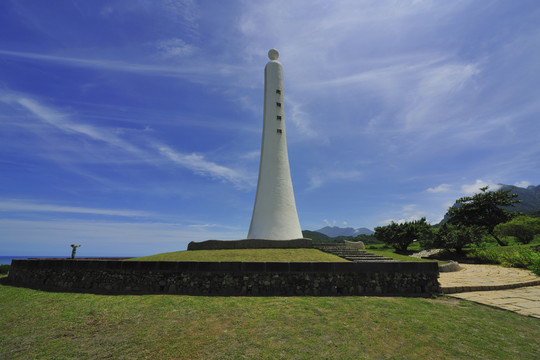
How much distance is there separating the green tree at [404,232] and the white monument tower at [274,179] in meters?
15.0

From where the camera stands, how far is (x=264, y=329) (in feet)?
16.2

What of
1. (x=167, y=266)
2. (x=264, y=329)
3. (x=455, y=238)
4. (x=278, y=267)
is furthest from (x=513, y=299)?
(x=455, y=238)

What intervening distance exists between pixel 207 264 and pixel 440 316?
588 cm

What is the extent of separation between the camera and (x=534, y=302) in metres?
6.76

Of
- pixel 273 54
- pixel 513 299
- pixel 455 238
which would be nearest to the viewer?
pixel 513 299

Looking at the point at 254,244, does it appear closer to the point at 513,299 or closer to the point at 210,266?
the point at 210,266

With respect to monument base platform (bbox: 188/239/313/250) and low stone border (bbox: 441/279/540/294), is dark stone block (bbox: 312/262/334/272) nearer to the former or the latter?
low stone border (bbox: 441/279/540/294)

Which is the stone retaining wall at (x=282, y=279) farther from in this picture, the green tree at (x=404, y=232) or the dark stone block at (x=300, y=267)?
the green tree at (x=404, y=232)

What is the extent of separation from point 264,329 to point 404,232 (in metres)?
25.4

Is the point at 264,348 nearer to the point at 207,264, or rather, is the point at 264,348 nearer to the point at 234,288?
the point at 234,288

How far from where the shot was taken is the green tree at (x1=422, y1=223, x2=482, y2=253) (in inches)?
772

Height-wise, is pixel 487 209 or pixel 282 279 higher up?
pixel 487 209

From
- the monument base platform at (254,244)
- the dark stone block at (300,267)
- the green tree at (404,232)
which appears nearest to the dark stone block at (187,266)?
the dark stone block at (300,267)

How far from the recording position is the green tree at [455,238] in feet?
64.3
